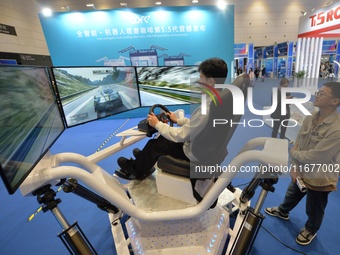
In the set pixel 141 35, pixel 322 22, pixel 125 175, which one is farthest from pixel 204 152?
pixel 322 22

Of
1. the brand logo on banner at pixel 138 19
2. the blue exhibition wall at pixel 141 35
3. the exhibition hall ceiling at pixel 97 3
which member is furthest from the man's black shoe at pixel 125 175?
the exhibition hall ceiling at pixel 97 3

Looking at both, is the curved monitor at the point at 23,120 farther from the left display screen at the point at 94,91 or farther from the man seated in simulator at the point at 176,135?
the man seated in simulator at the point at 176,135

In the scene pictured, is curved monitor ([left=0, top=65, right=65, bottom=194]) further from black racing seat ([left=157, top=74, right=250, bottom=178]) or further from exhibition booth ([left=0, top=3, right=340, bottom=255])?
black racing seat ([left=157, top=74, right=250, bottom=178])

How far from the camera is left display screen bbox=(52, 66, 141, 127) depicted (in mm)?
1443

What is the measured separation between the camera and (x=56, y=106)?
1.37 m

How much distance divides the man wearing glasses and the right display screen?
→ 1.34 metres

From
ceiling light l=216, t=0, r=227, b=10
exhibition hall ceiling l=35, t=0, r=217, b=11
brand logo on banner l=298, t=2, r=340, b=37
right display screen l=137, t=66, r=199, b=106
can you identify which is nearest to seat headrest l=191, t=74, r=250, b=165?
right display screen l=137, t=66, r=199, b=106

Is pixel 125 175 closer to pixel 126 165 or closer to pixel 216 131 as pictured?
pixel 126 165

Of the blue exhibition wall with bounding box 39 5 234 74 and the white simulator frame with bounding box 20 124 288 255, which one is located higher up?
the blue exhibition wall with bounding box 39 5 234 74

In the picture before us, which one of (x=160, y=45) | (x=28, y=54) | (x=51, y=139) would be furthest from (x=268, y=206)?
(x=28, y=54)

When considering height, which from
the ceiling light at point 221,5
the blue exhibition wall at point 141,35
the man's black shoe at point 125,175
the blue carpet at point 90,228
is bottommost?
the blue carpet at point 90,228

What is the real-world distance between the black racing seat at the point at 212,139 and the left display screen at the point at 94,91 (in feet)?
2.61

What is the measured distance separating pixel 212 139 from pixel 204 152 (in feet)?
0.39

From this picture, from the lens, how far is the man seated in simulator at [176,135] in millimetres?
1373
